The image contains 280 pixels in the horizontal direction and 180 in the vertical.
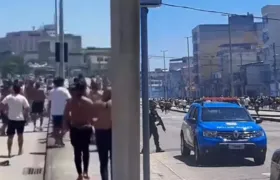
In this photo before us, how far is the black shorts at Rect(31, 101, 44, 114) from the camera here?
28.3ft

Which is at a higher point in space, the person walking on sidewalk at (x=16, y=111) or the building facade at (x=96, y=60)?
the building facade at (x=96, y=60)

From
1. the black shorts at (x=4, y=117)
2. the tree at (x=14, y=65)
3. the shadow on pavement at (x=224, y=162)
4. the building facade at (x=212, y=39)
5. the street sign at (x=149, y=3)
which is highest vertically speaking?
the building facade at (x=212, y=39)

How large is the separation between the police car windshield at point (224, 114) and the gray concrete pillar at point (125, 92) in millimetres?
11205

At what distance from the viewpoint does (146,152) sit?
22.5 ft

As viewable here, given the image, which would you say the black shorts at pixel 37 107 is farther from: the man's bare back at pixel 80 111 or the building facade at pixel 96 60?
the building facade at pixel 96 60

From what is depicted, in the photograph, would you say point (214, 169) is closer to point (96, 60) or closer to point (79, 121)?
point (79, 121)

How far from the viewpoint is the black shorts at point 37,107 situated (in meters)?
8.62

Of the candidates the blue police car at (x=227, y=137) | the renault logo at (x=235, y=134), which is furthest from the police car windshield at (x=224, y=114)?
the renault logo at (x=235, y=134)

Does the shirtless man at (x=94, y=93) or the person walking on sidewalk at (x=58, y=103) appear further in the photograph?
the person walking on sidewalk at (x=58, y=103)

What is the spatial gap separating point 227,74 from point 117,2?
207 ft

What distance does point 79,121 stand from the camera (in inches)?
273

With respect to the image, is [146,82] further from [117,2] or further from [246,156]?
[246,156]

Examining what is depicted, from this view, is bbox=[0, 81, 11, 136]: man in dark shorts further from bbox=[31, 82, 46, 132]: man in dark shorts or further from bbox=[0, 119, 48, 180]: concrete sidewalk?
bbox=[31, 82, 46, 132]: man in dark shorts

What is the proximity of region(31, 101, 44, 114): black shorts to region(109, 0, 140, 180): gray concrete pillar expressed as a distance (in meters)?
4.23
